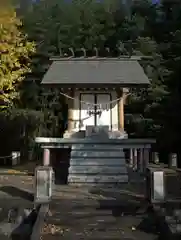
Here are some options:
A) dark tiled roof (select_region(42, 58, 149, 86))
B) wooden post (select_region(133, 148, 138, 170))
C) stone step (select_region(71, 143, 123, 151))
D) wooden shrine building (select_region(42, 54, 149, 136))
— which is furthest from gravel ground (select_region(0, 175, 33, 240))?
wooden post (select_region(133, 148, 138, 170))

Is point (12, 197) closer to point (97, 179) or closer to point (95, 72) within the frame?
point (97, 179)

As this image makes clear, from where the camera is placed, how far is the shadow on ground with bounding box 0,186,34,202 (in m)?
11.9

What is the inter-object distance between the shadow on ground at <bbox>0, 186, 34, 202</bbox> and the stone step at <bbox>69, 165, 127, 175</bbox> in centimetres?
261

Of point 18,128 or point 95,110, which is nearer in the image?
point 95,110

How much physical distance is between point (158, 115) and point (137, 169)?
27.7 feet

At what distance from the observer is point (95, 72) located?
1881 centimetres

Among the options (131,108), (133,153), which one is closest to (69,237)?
(133,153)

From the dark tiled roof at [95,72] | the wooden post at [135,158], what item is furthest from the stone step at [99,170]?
the dark tiled roof at [95,72]

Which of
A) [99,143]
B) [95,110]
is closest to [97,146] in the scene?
[99,143]

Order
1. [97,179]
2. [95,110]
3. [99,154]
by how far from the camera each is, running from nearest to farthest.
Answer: [97,179] → [99,154] → [95,110]

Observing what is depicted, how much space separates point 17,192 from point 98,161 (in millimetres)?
3916

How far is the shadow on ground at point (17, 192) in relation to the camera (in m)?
11.9

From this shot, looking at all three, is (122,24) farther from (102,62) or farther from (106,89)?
(106,89)

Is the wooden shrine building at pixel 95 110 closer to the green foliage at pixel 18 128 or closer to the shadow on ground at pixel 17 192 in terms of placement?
the shadow on ground at pixel 17 192
